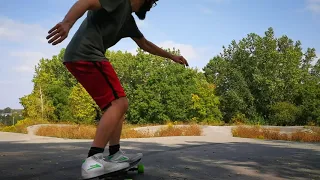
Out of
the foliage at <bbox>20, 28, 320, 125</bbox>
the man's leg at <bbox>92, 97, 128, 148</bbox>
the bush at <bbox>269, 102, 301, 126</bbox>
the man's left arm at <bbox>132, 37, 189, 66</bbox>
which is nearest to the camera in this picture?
the man's leg at <bbox>92, 97, 128, 148</bbox>

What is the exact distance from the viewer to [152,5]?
8.61 ft

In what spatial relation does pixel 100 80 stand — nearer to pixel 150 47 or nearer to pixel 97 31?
pixel 97 31

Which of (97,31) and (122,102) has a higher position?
(97,31)

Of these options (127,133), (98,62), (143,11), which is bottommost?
(127,133)

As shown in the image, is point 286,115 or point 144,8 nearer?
point 144,8

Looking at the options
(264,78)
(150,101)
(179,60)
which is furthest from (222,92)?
(179,60)

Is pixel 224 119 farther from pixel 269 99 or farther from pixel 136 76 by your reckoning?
pixel 136 76

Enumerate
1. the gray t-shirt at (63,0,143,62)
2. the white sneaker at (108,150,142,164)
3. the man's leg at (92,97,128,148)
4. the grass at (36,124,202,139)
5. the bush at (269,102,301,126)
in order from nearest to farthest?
the man's leg at (92,97,128,148)
the gray t-shirt at (63,0,143,62)
the white sneaker at (108,150,142,164)
the grass at (36,124,202,139)
the bush at (269,102,301,126)

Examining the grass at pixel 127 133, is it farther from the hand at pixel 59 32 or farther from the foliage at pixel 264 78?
the foliage at pixel 264 78

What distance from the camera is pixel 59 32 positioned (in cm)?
206

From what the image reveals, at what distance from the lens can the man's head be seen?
2578mm

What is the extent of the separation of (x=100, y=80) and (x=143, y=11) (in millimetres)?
782

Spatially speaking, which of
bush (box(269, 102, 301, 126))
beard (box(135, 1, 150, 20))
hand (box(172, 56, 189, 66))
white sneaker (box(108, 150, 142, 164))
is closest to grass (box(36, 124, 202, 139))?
hand (box(172, 56, 189, 66))

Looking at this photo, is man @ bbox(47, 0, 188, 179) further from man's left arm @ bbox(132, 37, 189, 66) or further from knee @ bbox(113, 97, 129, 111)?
man's left arm @ bbox(132, 37, 189, 66)
